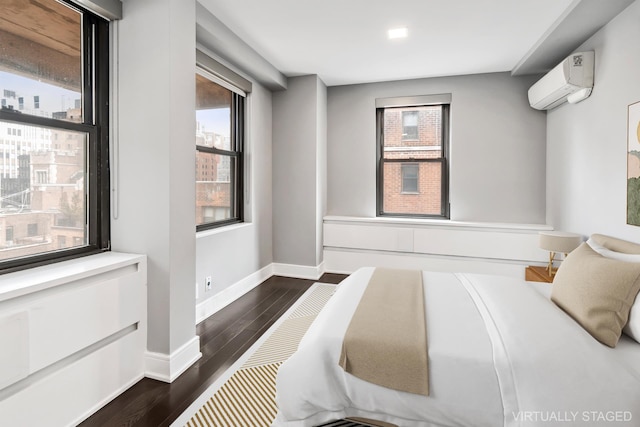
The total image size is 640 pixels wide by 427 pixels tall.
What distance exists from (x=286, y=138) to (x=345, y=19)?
6.03 feet

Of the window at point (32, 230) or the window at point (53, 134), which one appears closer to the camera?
the window at point (53, 134)

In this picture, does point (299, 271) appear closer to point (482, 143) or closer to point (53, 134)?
point (482, 143)

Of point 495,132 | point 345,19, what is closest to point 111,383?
point 345,19

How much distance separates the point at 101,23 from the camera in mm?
2123

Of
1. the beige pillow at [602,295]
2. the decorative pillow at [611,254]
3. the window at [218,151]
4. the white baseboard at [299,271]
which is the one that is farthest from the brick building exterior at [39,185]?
the decorative pillow at [611,254]

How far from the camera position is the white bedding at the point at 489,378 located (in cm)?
126

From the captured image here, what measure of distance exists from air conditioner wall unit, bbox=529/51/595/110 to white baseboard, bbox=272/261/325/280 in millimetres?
3190

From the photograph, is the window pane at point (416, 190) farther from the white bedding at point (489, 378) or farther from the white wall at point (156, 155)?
the white wall at point (156, 155)

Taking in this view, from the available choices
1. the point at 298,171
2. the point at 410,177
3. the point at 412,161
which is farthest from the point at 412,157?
the point at 298,171

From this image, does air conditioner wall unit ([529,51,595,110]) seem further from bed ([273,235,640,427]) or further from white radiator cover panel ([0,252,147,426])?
white radiator cover panel ([0,252,147,426])

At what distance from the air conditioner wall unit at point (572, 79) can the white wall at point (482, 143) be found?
699 millimetres

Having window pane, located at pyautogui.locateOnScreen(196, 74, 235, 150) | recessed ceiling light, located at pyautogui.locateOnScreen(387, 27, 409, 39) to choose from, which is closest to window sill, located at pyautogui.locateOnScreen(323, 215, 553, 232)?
window pane, located at pyautogui.locateOnScreen(196, 74, 235, 150)

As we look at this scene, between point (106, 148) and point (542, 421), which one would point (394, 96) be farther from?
point (542, 421)

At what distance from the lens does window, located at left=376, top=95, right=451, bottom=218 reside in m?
4.48
